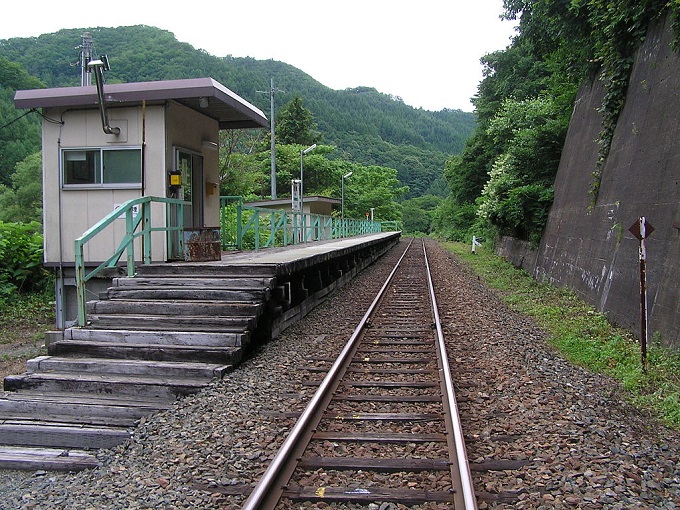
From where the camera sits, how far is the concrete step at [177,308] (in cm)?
732

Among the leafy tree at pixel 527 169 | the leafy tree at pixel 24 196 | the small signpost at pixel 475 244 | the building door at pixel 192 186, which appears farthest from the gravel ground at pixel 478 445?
the leafy tree at pixel 24 196

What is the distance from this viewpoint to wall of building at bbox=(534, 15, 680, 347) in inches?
327

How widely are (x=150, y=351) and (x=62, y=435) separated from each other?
4.92ft

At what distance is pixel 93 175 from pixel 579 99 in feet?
42.3

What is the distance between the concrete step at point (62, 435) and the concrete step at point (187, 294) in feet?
8.19

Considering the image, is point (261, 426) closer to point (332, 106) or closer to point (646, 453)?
point (646, 453)

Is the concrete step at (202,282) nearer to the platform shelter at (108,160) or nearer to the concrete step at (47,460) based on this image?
the platform shelter at (108,160)

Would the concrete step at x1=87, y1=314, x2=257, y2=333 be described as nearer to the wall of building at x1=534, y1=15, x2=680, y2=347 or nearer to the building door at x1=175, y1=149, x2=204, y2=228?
the building door at x1=175, y1=149, x2=204, y2=228

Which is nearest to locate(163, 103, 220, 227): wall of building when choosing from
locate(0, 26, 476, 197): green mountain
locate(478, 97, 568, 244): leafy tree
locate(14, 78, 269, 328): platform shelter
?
locate(14, 78, 269, 328): platform shelter

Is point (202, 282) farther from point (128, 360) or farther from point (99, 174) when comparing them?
point (99, 174)

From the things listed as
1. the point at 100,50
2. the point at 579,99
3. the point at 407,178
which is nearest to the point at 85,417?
the point at 579,99

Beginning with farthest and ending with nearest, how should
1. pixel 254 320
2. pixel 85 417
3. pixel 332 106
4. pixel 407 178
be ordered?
pixel 407 178, pixel 332 106, pixel 254 320, pixel 85 417

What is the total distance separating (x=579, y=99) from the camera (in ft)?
55.7

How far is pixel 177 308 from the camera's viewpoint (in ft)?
24.4
